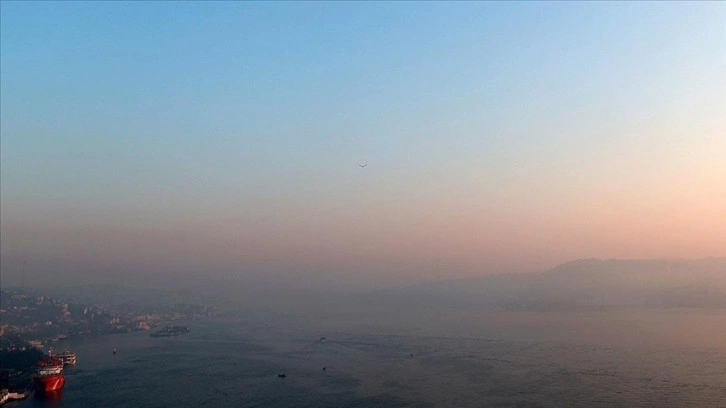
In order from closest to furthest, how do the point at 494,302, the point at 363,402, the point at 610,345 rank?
1. the point at 363,402
2. the point at 610,345
3. the point at 494,302

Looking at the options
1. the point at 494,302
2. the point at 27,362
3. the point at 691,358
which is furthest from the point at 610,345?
the point at 494,302

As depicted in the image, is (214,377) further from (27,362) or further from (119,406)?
(27,362)

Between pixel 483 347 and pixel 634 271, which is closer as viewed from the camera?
pixel 483 347

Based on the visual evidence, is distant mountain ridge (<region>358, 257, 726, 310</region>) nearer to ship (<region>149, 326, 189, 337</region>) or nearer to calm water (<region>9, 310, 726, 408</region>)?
calm water (<region>9, 310, 726, 408</region>)

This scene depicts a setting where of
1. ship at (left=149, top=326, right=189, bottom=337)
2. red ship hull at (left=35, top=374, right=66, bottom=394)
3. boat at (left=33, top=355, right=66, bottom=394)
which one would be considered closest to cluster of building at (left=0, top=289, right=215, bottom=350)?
ship at (left=149, top=326, right=189, bottom=337)

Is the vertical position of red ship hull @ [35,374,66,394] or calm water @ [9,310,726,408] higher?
red ship hull @ [35,374,66,394]

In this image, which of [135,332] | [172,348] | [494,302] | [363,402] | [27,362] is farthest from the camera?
[494,302]

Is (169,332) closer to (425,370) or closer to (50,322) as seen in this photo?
(50,322)
